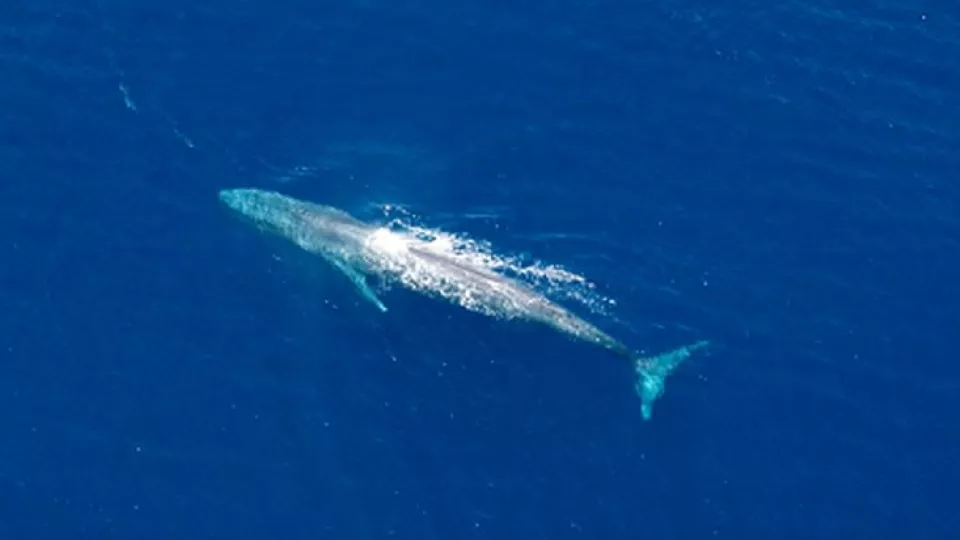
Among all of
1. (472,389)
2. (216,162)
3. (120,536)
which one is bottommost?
(120,536)

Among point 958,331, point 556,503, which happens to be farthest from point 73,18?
point 958,331

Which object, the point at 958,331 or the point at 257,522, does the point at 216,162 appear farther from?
the point at 958,331

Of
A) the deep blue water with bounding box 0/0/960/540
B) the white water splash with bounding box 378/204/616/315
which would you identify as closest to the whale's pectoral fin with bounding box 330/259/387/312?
the deep blue water with bounding box 0/0/960/540

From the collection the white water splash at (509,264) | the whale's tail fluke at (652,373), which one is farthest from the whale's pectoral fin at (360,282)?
the whale's tail fluke at (652,373)

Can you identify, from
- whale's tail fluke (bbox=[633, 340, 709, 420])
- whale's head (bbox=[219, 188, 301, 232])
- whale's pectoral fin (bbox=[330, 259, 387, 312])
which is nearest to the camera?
whale's tail fluke (bbox=[633, 340, 709, 420])

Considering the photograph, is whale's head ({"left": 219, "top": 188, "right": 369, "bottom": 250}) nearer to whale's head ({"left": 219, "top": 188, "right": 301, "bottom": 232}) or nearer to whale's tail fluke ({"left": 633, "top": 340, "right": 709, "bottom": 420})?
whale's head ({"left": 219, "top": 188, "right": 301, "bottom": 232})

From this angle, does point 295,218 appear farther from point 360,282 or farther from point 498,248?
point 498,248

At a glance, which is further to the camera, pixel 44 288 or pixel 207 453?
pixel 44 288
